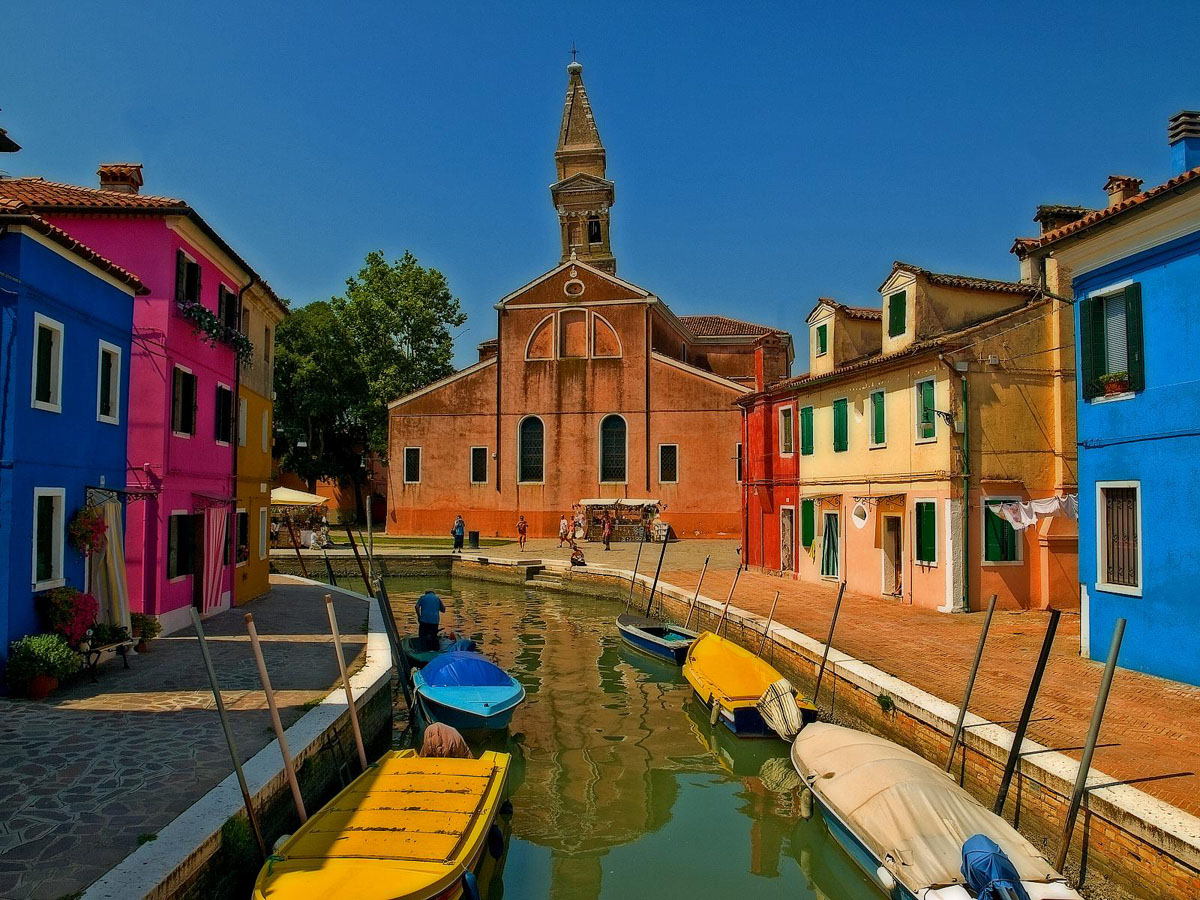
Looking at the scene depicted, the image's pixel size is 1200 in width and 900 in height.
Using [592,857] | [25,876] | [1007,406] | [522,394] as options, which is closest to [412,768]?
[592,857]

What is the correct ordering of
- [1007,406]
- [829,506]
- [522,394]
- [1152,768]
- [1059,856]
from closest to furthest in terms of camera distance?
[1059,856] → [1152,768] → [1007,406] → [829,506] → [522,394]

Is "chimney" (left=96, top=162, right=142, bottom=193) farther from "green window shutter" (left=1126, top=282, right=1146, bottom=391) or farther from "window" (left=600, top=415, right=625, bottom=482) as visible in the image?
"window" (left=600, top=415, right=625, bottom=482)

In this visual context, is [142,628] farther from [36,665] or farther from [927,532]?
[927,532]

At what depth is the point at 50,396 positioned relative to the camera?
451 inches

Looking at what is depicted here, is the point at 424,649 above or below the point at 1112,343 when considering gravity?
below

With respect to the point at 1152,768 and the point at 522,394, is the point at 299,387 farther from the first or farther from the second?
the point at 1152,768

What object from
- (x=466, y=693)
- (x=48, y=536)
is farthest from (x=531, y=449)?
(x=48, y=536)

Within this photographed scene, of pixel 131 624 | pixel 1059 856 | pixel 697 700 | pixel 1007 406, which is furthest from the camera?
pixel 1007 406

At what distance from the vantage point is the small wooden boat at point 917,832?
681cm

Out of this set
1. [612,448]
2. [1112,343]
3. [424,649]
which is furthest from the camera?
[612,448]

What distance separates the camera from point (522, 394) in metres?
43.8

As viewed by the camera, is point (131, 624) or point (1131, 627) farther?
point (131, 624)

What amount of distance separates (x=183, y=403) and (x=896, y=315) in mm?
15877

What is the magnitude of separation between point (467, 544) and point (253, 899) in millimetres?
33836
